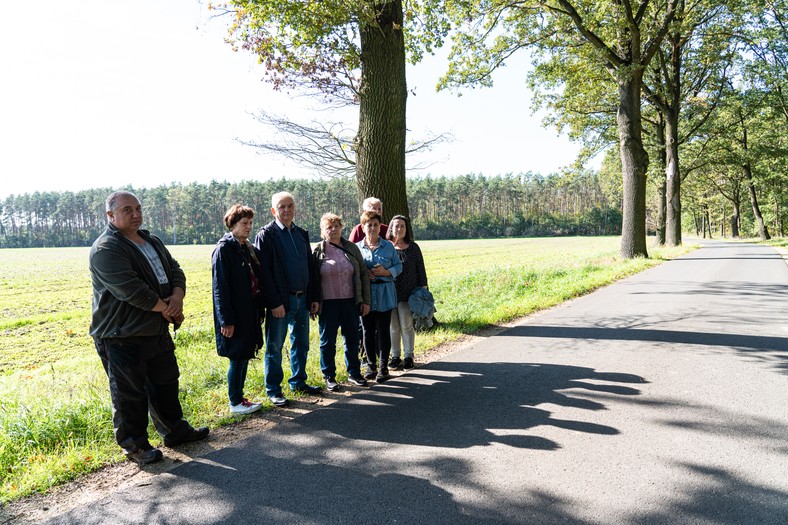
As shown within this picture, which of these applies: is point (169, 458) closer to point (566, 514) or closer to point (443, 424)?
A: point (443, 424)

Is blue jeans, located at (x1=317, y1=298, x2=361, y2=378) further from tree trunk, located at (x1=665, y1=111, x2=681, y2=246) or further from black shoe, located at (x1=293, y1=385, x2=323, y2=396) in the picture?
tree trunk, located at (x1=665, y1=111, x2=681, y2=246)

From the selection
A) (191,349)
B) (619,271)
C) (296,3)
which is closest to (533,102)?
(619,271)

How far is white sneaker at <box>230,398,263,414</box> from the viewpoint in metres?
4.54

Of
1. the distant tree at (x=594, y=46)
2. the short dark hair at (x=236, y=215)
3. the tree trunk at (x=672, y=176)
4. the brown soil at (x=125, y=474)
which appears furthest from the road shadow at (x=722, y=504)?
the tree trunk at (x=672, y=176)

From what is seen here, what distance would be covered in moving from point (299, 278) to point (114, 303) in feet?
5.80

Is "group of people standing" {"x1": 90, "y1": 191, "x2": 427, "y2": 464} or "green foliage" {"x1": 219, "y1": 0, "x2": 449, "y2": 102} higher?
"green foliage" {"x1": 219, "y1": 0, "x2": 449, "y2": 102}

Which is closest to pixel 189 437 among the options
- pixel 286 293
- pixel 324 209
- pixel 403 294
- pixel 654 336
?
pixel 286 293

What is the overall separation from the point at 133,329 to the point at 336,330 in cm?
217

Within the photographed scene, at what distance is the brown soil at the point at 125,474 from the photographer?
3.04 metres

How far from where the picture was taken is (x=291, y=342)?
5137mm

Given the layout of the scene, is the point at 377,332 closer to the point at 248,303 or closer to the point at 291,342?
the point at 291,342

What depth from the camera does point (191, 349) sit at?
8281 mm

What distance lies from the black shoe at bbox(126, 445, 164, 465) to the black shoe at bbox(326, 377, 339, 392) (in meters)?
1.84

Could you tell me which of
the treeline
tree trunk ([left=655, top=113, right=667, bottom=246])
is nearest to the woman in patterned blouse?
tree trunk ([left=655, top=113, right=667, bottom=246])
